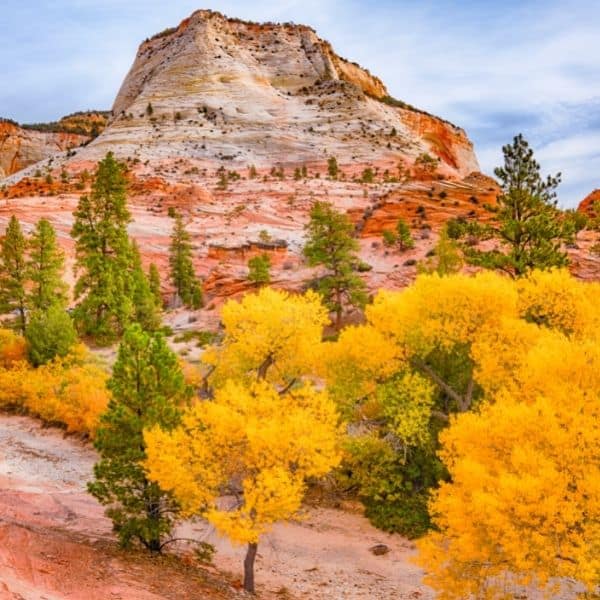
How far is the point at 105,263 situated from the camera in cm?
4578

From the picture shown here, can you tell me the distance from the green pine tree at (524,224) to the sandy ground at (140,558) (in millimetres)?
18274

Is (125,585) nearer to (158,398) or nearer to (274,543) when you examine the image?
(158,398)

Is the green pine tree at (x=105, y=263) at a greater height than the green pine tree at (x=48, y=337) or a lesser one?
greater

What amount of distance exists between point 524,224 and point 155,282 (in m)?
38.5

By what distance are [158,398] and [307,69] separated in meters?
137

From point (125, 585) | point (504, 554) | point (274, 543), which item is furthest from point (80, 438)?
point (504, 554)

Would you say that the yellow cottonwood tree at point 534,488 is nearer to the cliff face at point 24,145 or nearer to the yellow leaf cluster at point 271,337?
the yellow leaf cluster at point 271,337

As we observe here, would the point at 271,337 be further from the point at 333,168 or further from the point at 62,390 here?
the point at 333,168

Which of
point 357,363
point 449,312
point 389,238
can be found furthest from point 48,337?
point 389,238

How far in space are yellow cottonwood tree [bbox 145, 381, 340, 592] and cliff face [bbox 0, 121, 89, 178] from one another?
16099cm

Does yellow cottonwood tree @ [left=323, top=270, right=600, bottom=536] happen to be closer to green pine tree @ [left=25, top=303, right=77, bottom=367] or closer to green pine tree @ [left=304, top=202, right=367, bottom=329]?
green pine tree @ [left=304, top=202, right=367, bottom=329]

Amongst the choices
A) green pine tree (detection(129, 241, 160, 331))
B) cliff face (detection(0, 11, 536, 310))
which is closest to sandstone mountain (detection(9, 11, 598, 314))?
cliff face (detection(0, 11, 536, 310))

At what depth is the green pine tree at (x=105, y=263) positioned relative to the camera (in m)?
45.1

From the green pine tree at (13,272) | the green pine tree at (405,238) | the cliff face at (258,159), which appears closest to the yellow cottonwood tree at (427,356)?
the cliff face at (258,159)
